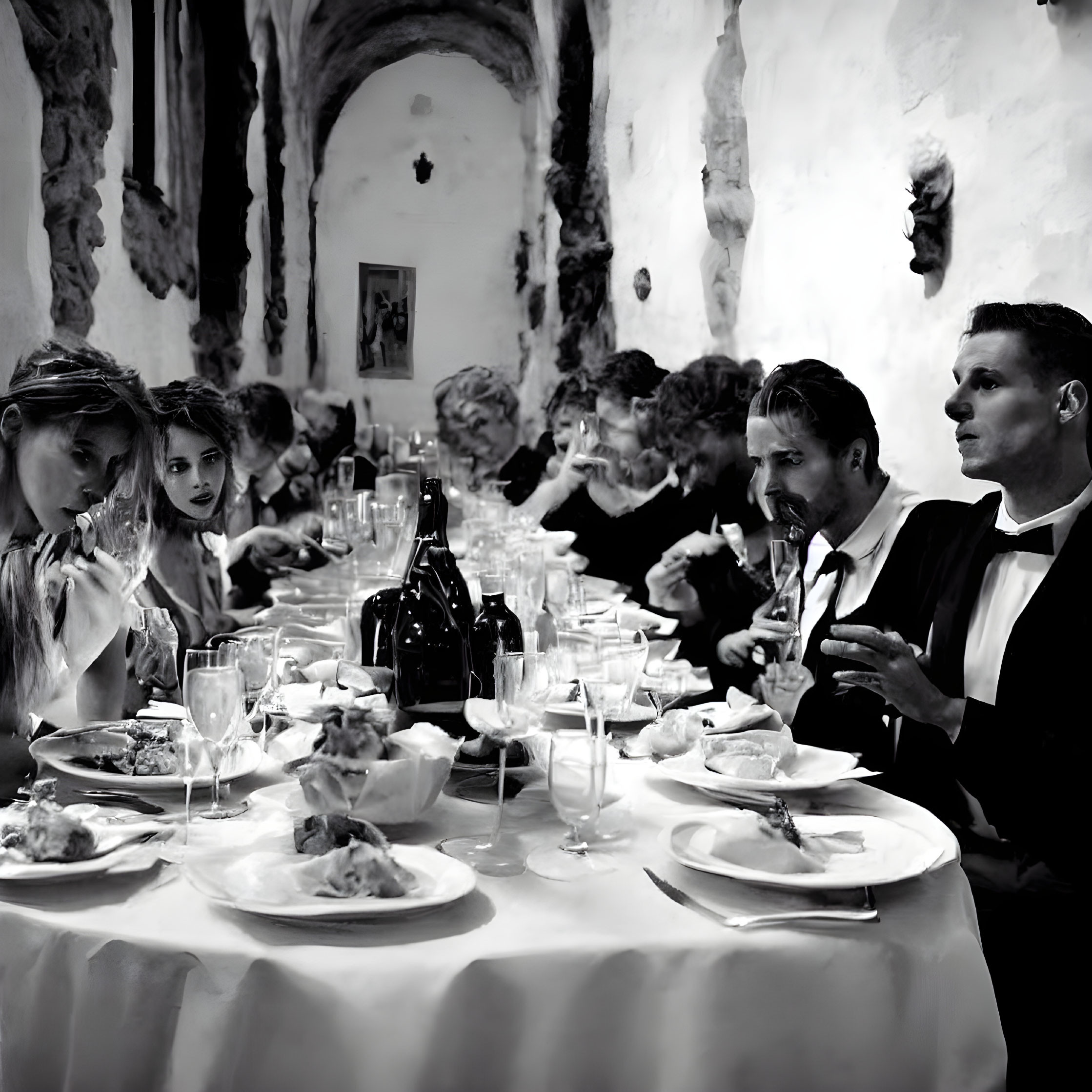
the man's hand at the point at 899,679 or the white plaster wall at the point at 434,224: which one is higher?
the white plaster wall at the point at 434,224

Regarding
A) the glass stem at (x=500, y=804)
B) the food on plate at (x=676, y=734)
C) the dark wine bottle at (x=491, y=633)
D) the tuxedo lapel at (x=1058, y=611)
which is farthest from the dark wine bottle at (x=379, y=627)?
the tuxedo lapel at (x=1058, y=611)

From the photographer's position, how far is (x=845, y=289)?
3.23 m

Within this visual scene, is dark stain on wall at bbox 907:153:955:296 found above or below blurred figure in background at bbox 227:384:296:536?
above

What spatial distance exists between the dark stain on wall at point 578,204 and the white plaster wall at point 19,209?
6.06 ft

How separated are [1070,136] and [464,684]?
1657 millimetres

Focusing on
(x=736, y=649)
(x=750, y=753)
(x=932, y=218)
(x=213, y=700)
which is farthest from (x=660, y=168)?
(x=213, y=700)

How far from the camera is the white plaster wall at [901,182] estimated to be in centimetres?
241

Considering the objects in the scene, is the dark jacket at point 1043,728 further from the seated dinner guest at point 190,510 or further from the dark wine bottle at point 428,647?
the seated dinner guest at point 190,510

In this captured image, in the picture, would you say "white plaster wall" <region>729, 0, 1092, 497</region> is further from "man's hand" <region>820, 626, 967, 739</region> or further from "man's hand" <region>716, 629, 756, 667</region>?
"man's hand" <region>716, 629, 756, 667</region>

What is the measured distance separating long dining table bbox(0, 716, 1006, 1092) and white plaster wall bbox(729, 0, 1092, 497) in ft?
5.46

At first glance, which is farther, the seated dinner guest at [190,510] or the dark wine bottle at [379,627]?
→ the seated dinner guest at [190,510]

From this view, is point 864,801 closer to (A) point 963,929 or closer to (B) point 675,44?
(A) point 963,929

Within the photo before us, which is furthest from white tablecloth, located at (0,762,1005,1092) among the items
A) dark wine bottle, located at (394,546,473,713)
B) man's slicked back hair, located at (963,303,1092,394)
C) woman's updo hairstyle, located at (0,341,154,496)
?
woman's updo hairstyle, located at (0,341,154,496)

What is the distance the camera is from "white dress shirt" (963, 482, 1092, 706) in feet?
7.75
